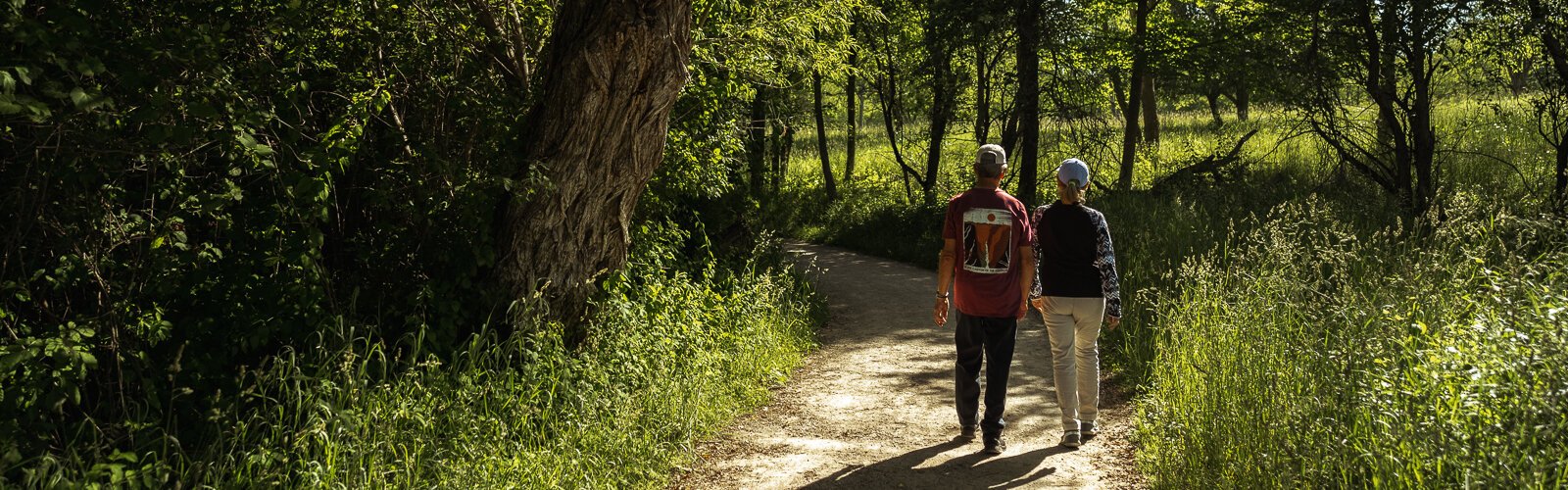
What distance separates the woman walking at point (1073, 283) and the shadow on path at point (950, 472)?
18.7 inches

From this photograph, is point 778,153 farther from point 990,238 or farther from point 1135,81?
point 990,238

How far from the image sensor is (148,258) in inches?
184

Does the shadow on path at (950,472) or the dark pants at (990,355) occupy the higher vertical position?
the dark pants at (990,355)

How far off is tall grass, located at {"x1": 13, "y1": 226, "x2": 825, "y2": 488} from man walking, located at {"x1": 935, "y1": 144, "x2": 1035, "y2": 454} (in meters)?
1.83

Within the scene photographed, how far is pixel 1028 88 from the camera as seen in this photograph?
15289mm

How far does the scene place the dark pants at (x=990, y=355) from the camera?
5.92 m

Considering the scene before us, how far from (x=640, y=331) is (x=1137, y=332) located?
407cm

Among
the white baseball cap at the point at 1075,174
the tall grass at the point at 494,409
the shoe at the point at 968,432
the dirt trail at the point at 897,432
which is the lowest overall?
the dirt trail at the point at 897,432

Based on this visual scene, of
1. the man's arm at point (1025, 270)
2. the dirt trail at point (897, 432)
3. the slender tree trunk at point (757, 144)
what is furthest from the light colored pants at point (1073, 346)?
the slender tree trunk at point (757, 144)

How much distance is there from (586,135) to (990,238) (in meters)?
2.45

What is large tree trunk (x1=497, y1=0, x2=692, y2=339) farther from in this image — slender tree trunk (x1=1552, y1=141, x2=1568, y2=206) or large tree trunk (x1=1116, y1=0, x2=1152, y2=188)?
large tree trunk (x1=1116, y1=0, x2=1152, y2=188)

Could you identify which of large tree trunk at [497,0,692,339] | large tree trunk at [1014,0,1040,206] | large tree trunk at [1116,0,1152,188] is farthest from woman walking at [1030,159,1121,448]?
large tree trunk at [1116,0,1152,188]

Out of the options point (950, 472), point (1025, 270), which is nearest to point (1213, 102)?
point (1025, 270)

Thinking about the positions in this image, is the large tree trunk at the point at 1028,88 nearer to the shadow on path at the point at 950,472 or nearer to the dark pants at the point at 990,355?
the dark pants at the point at 990,355
